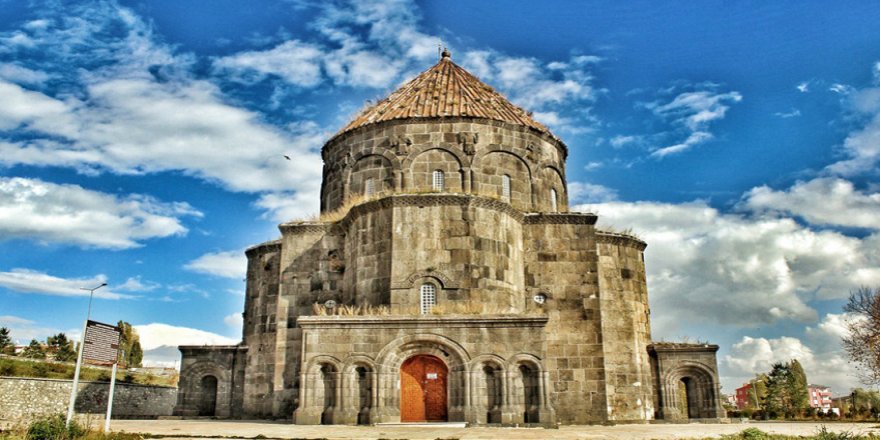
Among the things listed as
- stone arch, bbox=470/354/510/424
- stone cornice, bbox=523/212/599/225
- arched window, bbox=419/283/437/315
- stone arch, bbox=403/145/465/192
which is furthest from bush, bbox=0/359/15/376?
stone cornice, bbox=523/212/599/225

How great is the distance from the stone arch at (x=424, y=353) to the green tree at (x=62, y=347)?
32.1 meters

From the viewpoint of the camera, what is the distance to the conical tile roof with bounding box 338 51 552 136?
2567cm

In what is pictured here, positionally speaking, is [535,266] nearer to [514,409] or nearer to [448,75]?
[514,409]

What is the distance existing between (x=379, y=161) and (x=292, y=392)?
8969mm

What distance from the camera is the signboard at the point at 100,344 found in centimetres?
1339

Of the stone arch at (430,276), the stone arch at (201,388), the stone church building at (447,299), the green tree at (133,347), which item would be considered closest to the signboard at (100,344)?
the stone church building at (447,299)

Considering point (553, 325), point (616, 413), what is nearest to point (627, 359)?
point (616, 413)

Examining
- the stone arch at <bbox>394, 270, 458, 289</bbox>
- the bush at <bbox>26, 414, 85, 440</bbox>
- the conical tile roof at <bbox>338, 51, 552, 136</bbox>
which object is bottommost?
the bush at <bbox>26, 414, 85, 440</bbox>

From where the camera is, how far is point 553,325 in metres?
22.2

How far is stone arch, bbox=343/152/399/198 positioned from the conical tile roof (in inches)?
56.5

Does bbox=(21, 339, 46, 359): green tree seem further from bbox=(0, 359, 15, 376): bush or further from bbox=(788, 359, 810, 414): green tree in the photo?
bbox=(788, 359, 810, 414): green tree

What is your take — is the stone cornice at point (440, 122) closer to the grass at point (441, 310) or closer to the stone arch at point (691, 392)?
the grass at point (441, 310)

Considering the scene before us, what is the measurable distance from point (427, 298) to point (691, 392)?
11.3 meters

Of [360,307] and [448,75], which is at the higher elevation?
[448,75]
